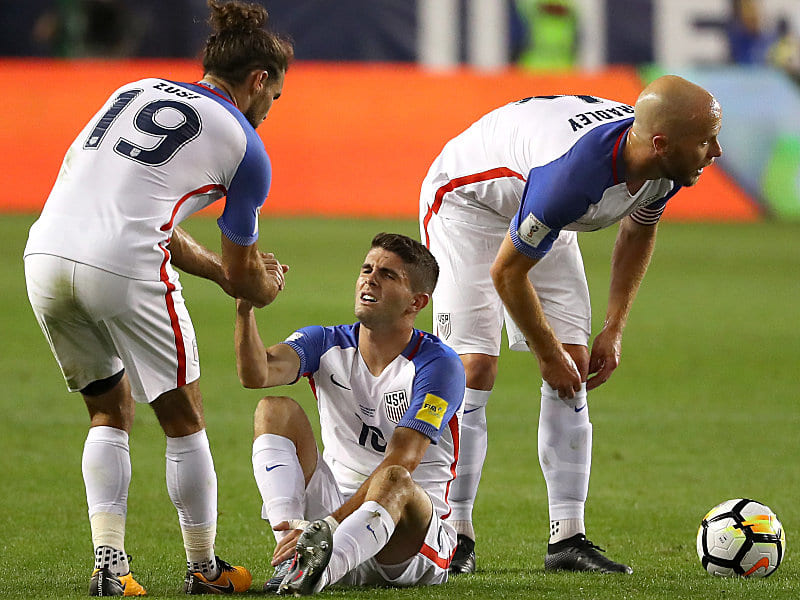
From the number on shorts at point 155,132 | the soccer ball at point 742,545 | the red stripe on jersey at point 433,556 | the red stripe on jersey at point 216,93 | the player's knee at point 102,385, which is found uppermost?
the red stripe on jersey at point 216,93

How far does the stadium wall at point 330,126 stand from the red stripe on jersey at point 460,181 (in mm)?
14424

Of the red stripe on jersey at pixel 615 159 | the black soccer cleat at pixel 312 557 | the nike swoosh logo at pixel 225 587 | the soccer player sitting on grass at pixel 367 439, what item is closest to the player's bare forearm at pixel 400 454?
the soccer player sitting on grass at pixel 367 439

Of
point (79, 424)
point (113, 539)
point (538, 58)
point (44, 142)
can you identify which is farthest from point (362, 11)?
point (113, 539)

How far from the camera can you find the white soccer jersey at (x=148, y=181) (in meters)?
4.02

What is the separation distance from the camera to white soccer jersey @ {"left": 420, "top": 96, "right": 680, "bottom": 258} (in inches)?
175

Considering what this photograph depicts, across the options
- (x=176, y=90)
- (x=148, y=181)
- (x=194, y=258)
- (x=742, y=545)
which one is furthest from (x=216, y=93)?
(x=742, y=545)

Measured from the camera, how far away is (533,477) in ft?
21.8

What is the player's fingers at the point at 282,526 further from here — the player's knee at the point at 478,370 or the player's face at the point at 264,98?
the player's face at the point at 264,98

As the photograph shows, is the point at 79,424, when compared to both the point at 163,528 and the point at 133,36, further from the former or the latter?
the point at 133,36

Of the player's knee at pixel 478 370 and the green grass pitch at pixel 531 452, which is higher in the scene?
the player's knee at pixel 478 370

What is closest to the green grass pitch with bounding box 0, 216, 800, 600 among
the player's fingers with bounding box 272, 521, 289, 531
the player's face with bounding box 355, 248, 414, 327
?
the player's fingers with bounding box 272, 521, 289, 531

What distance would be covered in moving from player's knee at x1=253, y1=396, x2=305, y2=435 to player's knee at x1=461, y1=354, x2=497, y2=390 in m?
0.98

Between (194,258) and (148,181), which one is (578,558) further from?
(148,181)

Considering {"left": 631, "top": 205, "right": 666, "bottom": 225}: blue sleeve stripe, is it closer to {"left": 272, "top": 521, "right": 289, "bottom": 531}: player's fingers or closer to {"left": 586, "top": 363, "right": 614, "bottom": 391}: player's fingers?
{"left": 586, "top": 363, "right": 614, "bottom": 391}: player's fingers
